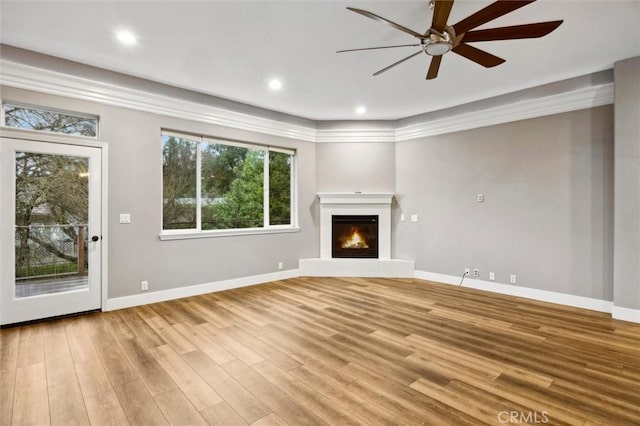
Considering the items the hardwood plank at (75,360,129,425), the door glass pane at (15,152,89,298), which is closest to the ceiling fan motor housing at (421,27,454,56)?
the hardwood plank at (75,360,129,425)

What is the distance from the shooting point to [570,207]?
421 cm

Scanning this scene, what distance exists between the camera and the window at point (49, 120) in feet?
11.6

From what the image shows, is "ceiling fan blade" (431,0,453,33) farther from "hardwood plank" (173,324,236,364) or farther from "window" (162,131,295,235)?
"window" (162,131,295,235)

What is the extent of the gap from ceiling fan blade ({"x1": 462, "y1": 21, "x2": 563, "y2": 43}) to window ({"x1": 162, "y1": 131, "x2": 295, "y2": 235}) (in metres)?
3.90

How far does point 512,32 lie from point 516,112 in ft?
9.01

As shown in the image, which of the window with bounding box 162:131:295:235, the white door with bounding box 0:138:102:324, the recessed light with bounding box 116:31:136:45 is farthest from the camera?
the window with bounding box 162:131:295:235

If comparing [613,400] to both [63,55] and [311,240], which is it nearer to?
[311,240]

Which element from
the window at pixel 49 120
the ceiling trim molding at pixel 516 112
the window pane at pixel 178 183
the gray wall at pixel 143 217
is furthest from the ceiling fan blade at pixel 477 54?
the window at pixel 49 120

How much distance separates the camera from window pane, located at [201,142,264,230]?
5027 millimetres

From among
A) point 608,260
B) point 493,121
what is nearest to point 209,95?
point 493,121

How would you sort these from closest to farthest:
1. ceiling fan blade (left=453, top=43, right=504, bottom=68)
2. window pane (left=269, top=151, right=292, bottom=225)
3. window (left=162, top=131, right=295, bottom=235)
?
ceiling fan blade (left=453, top=43, right=504, bottom=68) → window (left=162, top=131, right=295, bottom=235) → window pane (left=269, top=151, right=292, bottom=225)

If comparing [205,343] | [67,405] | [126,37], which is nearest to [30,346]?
[67,405]

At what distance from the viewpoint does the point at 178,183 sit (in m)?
4.72

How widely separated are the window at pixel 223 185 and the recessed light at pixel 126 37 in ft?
4.76
